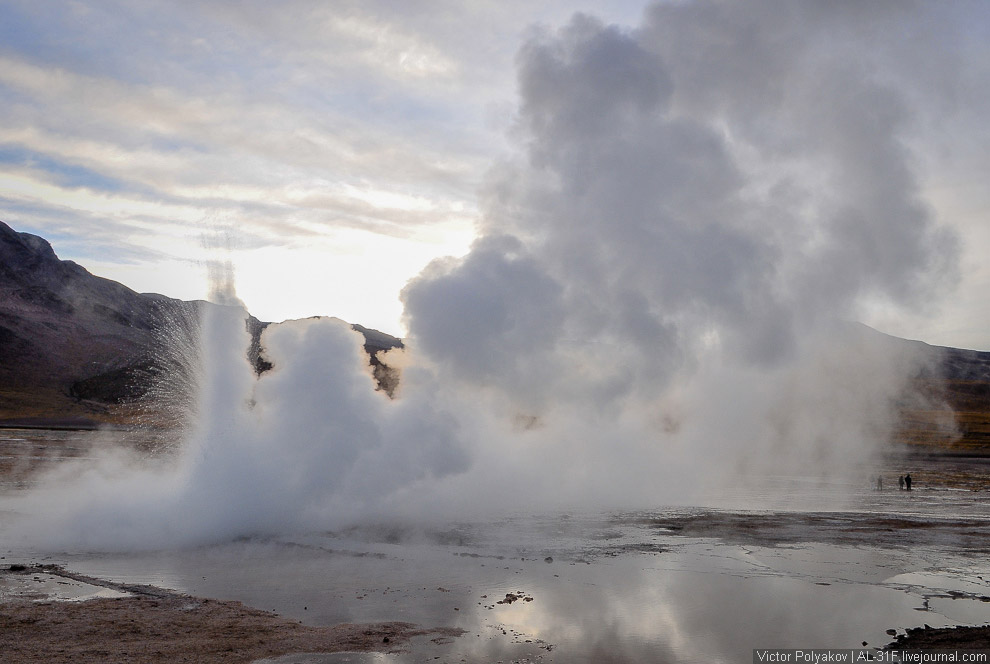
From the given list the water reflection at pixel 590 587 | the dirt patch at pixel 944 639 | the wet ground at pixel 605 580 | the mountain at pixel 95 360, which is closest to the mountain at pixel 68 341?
the mountain at pixel 95 360

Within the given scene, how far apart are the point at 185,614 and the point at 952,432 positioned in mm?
92958

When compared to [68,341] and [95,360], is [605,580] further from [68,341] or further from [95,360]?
[68,341]

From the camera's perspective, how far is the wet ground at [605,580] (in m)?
10.8

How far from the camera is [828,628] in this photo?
11.3m

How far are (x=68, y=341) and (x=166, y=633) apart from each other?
12881cm

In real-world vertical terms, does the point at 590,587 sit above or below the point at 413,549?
above

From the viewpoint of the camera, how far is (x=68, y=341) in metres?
120

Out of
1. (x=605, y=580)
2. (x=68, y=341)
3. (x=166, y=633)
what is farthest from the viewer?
(x=68, y=341)

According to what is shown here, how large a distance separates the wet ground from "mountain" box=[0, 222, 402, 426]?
50944 millimetres

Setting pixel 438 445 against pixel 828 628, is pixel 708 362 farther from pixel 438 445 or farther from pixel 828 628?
pixel 828 628

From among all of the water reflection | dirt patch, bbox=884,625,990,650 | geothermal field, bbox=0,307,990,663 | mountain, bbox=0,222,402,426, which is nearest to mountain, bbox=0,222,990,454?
mountain, bbox=0,222,402,426

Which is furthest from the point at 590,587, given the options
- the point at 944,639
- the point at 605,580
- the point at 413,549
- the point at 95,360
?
the point at 95,360

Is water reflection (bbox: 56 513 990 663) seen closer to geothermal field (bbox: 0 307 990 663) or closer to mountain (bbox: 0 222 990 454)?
geothermal field (bbox: 0 307 990 663)

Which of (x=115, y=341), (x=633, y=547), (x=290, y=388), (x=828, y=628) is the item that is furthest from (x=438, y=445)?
(x=115, y=341)
